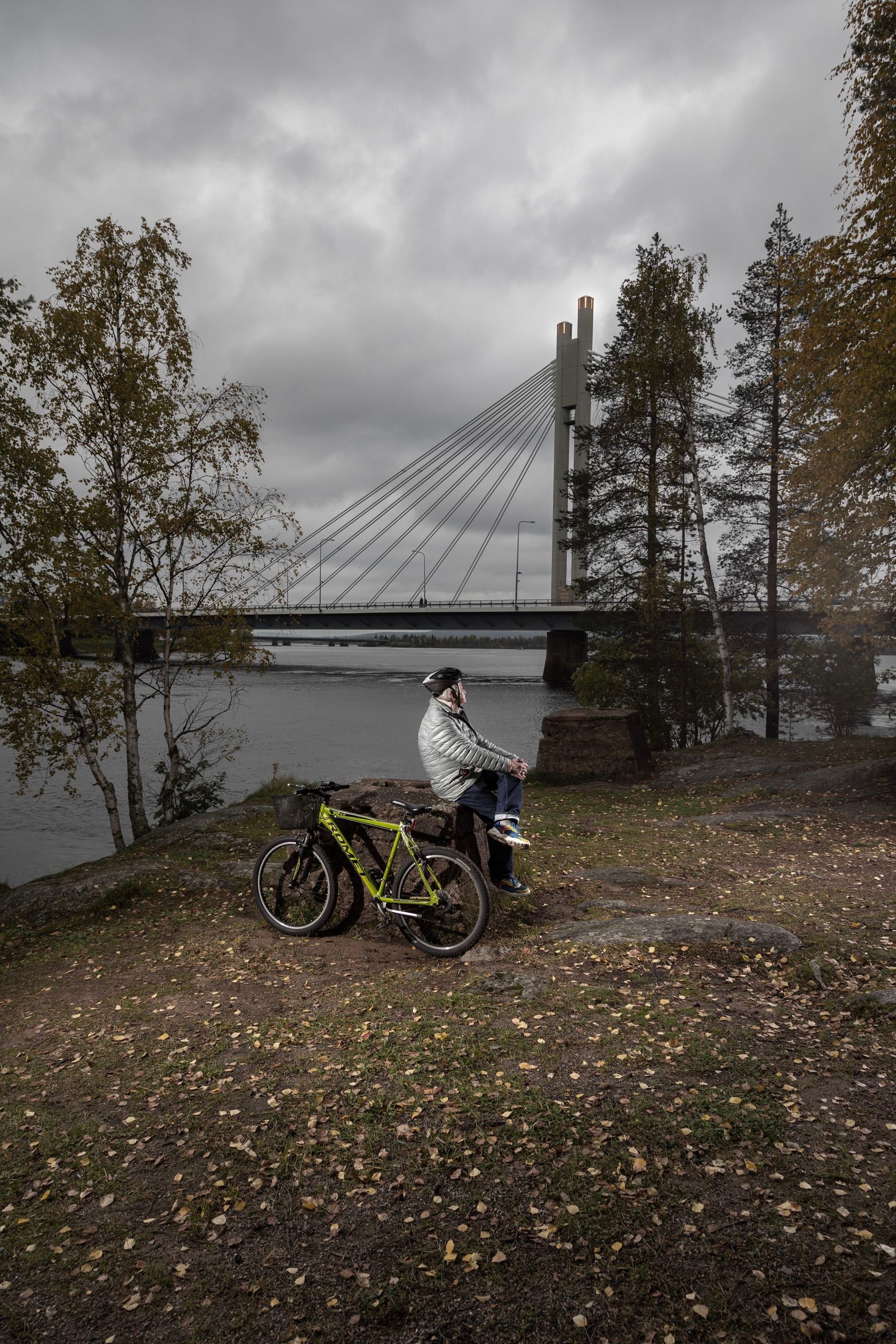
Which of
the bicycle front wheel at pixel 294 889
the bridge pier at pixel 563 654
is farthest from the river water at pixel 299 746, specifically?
the bicycle front wheel at pixel 294 889

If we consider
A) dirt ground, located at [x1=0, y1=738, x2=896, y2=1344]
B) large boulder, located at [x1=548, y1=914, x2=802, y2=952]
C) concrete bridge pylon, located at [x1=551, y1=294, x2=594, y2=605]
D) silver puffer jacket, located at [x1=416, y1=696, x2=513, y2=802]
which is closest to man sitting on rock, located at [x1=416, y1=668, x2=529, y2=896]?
silver puffer jacket, located at [x1=416, y1=696, x2=513, y2=802]

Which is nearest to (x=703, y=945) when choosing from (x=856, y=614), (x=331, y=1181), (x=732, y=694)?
(x=331, y=1181)

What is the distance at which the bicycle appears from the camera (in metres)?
5.78

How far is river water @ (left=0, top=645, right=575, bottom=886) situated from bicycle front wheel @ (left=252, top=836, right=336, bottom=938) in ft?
38.3

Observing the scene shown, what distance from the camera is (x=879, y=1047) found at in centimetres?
429

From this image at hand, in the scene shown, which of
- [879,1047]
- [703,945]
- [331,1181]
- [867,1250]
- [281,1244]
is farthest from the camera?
[703,945]

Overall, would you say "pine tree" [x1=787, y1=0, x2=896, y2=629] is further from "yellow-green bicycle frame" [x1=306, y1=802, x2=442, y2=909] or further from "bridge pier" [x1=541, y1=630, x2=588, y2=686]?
"bridge pier" [x1=541, y1=630, x2=588, y2=686]

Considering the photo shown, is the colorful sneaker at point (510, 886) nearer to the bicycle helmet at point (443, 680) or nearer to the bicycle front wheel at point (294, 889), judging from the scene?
the bicycle front wheel at point (294, 889)

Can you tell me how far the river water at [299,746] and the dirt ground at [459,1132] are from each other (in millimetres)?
12795

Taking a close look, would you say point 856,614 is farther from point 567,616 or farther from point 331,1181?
point 567,616

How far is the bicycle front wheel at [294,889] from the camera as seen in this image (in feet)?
21.2

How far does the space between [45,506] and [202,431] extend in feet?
10.2

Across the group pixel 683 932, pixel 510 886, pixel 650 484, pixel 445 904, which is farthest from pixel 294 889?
pixel 650 484

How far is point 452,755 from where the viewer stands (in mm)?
6008
